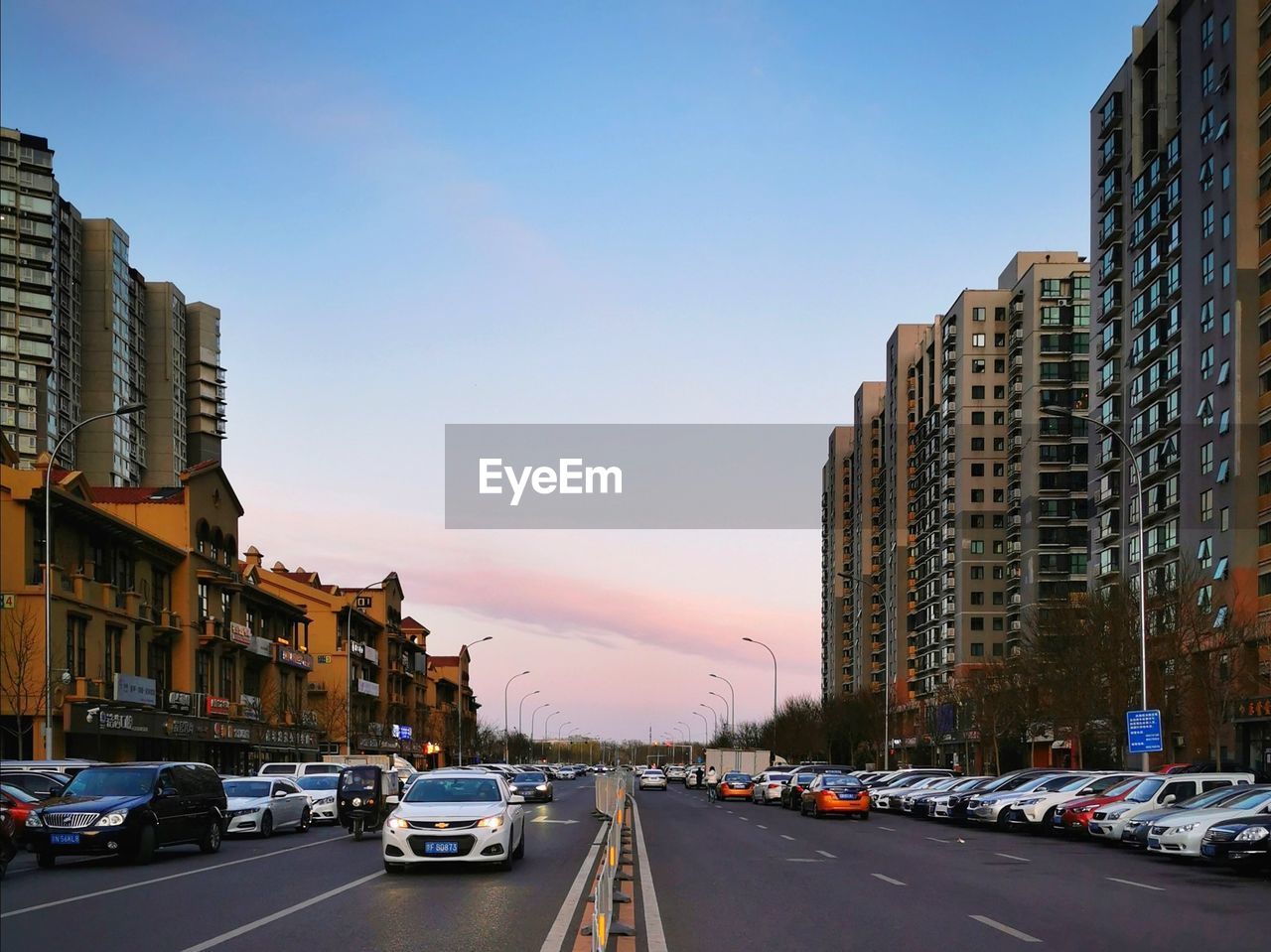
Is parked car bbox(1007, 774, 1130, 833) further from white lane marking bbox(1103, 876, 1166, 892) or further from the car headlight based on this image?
white lane marking bbox(1103, 876, 1166, 892)

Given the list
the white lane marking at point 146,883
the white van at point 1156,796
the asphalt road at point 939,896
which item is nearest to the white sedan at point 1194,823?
the asphalt road at point 939,896

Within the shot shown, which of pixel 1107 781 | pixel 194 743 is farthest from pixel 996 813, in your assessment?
pixel 194 743

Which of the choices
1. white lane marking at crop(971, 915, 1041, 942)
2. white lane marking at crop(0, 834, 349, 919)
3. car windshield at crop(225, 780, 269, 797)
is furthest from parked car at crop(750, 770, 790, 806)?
white lane marking at crop(971, 915, 1041, 942)

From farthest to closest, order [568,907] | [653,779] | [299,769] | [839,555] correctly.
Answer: [839,555]
[653,779]
[299,769]
[568,907]

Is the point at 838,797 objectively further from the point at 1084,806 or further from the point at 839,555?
the point at 839,555

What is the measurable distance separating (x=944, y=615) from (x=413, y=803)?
112 metres

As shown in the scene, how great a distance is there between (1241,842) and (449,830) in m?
12.0

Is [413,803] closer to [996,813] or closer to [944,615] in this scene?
[996,813]

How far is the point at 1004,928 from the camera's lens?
1449 cm

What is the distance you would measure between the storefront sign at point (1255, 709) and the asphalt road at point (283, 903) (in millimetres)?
43110

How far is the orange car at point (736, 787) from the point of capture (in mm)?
63881

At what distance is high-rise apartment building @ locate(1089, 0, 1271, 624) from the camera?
66.4 metres

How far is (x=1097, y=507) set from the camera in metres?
89.6

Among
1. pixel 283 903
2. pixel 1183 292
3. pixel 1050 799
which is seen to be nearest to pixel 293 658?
pixel 1183 292
